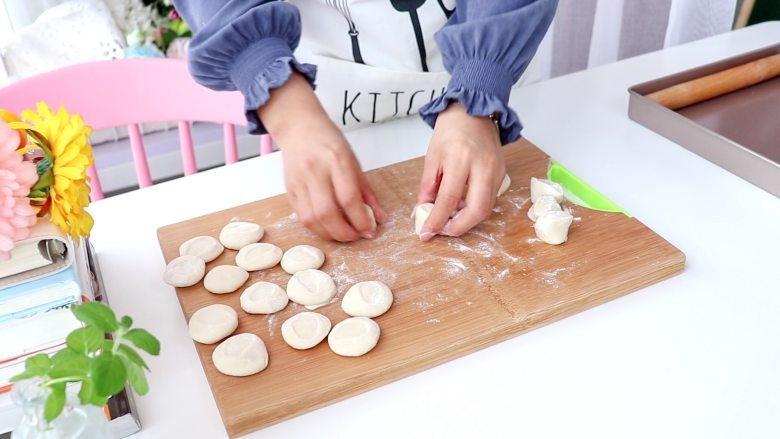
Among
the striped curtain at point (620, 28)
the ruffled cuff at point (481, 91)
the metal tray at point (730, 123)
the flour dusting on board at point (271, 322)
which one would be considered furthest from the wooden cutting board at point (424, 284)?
the striped curtain at point (620, 28)

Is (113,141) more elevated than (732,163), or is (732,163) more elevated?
(732,163)

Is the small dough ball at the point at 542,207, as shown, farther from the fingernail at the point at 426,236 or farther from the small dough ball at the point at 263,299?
the small dough ball at the point at 263,299

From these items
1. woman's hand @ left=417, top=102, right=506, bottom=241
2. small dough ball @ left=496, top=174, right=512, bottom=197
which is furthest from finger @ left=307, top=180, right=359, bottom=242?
small dough ball @ left=496, top=174, right=512, bottom=197

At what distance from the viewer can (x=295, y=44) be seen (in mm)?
885

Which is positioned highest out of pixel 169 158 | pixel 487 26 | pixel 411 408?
pixel 487 26

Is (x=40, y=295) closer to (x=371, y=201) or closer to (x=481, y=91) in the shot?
(x=371, y=201)

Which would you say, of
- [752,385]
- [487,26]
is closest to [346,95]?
[487,26]

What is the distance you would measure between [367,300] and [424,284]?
7 centimetres

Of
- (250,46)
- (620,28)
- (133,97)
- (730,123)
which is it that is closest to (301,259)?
(250,46)

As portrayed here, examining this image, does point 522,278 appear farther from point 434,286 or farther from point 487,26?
point 487,26

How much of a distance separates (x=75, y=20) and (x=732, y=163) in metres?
1.94

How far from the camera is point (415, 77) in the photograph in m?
1.08

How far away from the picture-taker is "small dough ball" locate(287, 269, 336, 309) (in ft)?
2.39

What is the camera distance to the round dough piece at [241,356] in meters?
0.64
